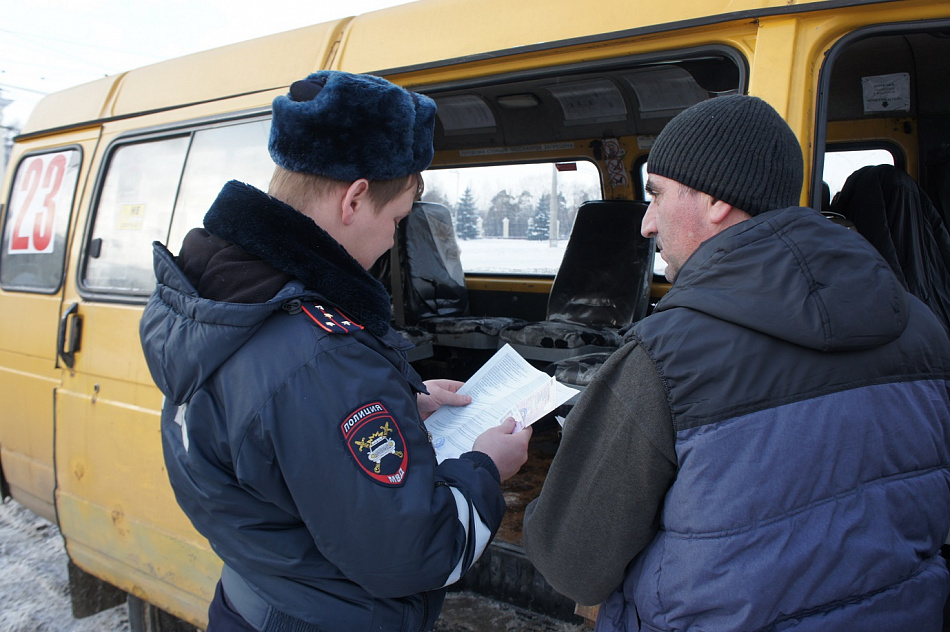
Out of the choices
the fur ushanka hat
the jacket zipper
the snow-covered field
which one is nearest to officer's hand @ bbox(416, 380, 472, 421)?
the jacket zipper

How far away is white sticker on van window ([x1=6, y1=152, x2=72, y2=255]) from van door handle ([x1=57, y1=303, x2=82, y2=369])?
471mm

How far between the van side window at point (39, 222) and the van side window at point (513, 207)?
8.53 ft

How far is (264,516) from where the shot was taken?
3.54 ft

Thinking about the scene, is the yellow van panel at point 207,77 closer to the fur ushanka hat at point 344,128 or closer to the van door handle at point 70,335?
the van door handle at point 70,335

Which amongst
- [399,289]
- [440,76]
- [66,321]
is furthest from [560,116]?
[66,321]

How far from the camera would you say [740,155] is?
1093mm

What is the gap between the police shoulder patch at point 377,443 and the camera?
99 cm

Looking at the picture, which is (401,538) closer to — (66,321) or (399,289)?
(66,321)

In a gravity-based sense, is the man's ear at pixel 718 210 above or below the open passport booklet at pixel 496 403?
above

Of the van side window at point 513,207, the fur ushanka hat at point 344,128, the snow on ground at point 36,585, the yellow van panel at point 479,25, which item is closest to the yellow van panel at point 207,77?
the yellow van panel at point 479,25

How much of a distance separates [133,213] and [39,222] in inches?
32.5

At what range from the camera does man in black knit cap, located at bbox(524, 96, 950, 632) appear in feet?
2.97

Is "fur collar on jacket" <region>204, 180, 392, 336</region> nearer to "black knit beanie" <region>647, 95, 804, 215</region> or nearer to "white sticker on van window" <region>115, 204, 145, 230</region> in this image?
"black knit beanie" <region>647, 95, 804, 215</region>

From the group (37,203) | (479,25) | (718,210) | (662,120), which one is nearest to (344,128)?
(718,210)
